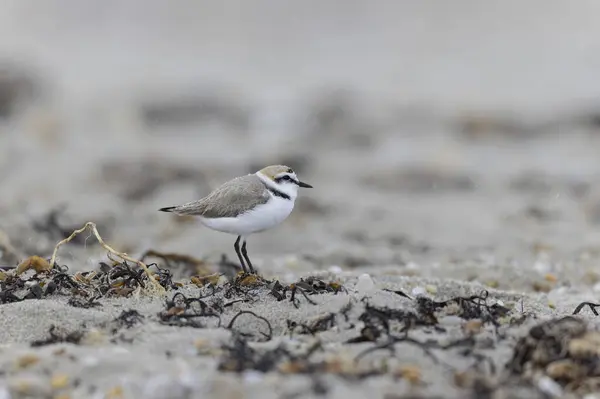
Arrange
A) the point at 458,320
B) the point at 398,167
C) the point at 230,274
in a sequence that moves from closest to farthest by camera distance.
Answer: the point at 458,320 → the point at 230,274 → the point at 398,167

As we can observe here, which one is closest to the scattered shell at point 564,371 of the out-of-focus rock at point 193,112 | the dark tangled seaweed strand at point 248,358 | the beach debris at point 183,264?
the dark tangled seaweed strand at point 248,358

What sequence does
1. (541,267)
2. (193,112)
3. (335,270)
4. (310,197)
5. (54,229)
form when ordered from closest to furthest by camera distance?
(335,270) → (541,267) → (54,229) → (310,197) → (193,112)

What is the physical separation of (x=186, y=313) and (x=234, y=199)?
51.5 inches

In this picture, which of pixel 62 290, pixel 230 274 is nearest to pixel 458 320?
pixel 62 290

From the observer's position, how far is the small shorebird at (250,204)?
5.59 metres

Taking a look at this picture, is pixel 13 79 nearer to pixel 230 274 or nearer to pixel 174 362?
pixel 230 274

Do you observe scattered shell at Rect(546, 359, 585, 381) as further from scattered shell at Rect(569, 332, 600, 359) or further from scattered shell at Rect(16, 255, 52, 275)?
scattered shell at Rect(16, 255, 52, 275)

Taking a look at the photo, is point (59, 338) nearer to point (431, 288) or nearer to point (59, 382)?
point (59, 382)

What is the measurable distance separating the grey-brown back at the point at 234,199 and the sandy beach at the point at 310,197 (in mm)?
443

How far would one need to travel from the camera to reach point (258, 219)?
220 inches

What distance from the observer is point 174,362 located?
3.64 metres

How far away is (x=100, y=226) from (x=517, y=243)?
388cm

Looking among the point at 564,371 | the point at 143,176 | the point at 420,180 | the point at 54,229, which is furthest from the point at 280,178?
the point at 420,180

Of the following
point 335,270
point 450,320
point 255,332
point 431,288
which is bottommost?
point 335,270
